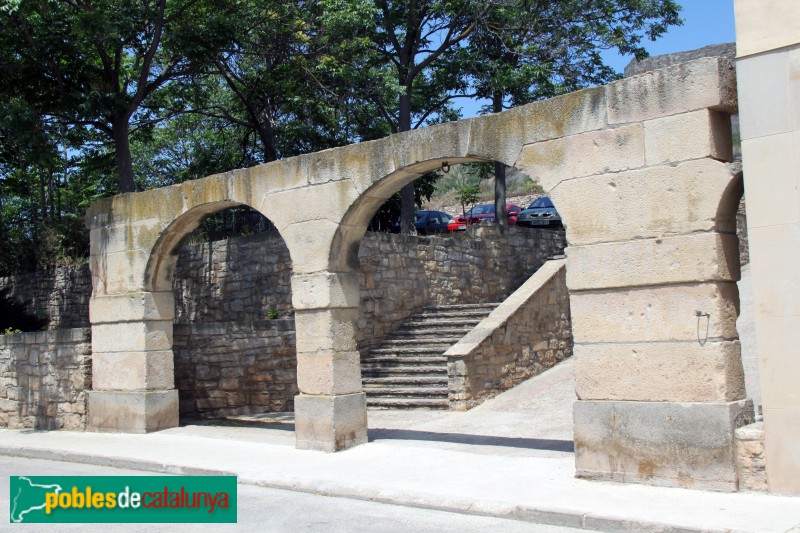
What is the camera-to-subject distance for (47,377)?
1149cm

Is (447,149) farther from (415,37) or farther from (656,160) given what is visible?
(415,37)

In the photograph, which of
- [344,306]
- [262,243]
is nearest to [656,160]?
[344,306]

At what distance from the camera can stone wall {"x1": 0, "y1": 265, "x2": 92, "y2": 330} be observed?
16.9 m

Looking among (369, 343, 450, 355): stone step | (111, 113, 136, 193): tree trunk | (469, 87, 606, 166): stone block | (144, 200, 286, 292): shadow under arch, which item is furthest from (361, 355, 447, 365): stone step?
(469, 87, 606, 166): stone block

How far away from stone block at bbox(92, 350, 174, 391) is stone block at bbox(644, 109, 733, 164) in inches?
271

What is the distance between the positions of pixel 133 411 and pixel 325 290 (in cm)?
364

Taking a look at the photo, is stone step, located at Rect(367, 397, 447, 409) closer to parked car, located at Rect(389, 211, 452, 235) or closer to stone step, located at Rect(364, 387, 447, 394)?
stone step, located at Rect(364, 387, 447, 394)

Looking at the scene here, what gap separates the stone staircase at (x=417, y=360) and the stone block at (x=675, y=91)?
5.81 m

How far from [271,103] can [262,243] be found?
5.17m

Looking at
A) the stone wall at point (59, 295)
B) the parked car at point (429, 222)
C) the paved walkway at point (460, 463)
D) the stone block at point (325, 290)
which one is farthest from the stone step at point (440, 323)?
the parked car at point (429, 222)

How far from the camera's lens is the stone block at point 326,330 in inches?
341

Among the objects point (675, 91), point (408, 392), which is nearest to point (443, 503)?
point (675, 91)

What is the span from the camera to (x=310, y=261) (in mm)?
8867

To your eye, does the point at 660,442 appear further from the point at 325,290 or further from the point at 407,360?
the point at 407,360
